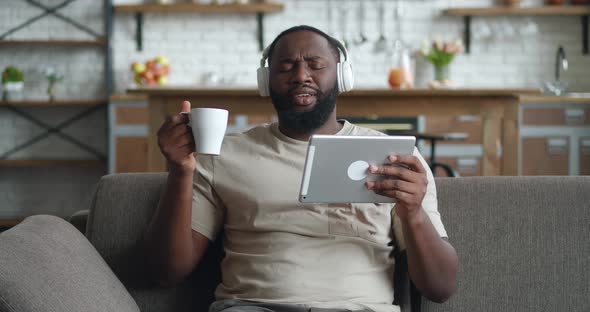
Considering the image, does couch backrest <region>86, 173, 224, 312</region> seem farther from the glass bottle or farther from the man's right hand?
the glass bottle

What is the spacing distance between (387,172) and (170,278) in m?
0.54

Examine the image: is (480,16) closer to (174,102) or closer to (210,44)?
(210,44)

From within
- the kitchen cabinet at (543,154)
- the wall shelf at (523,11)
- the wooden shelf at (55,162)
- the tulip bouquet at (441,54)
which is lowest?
the wooden shelf at (55,162)

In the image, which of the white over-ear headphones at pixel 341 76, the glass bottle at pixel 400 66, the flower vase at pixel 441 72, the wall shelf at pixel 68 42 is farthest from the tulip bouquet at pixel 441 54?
the white over-ear headphones at pixel 341 76

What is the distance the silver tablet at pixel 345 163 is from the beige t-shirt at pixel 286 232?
18 cm

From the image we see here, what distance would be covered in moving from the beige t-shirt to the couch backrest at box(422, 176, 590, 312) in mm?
125

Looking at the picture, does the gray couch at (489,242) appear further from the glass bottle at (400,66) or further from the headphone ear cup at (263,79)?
the glass bottle at (400,66)

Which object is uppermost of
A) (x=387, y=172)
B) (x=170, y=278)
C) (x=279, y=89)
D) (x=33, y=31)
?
(x=33, y=31)

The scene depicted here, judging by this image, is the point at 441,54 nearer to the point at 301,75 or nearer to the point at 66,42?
the point at 66,42

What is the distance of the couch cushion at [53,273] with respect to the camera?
3.49 ft

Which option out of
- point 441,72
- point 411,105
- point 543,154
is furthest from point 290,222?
point 441,72

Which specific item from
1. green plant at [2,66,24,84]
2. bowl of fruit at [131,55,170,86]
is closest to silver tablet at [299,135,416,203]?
bowl of fruit at [131,55,170,86]

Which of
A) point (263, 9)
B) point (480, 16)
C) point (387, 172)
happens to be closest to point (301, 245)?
point (387, 172)

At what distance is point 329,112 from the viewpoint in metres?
1.62
